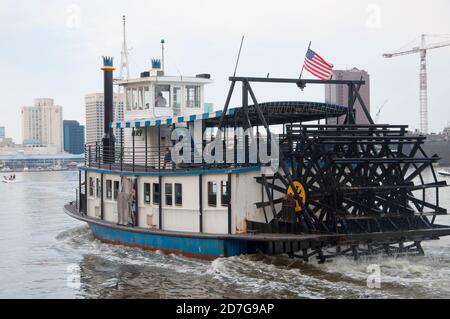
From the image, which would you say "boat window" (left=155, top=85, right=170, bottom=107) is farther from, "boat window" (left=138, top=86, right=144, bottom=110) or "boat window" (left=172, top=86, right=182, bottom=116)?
"boat window" (left=138, top=86, right=144, bottom=110)

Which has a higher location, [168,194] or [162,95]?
[162,95]

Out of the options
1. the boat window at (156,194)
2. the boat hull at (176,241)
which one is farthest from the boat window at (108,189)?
the boat window at (156,194)

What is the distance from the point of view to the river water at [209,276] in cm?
1352

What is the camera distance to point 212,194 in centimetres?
1655

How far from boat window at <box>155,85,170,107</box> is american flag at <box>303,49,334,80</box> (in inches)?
212

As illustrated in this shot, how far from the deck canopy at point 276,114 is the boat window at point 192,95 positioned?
5.54 feet

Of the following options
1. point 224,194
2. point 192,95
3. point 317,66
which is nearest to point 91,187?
point 192,95

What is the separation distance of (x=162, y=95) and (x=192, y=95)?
95 centimetres

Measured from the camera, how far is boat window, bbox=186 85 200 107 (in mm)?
21359

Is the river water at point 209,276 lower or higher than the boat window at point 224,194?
lower

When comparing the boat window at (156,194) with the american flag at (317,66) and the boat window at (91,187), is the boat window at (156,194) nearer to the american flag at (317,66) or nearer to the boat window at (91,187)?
the boat window at (91,187)

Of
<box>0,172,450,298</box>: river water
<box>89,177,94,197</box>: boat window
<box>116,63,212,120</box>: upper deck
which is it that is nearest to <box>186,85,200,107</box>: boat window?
<box>116,63,212,120</box>: upper deck

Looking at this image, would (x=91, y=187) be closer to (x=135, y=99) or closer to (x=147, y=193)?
(x=135, y=99)
